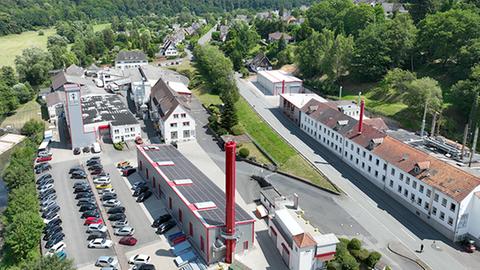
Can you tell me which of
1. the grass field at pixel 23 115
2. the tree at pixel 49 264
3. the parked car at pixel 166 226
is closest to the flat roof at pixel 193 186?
the parked car at pixel 166 226

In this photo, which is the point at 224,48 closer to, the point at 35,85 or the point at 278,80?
the point at 278,80

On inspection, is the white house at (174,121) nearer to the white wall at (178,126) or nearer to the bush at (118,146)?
the white wall at (178,126)

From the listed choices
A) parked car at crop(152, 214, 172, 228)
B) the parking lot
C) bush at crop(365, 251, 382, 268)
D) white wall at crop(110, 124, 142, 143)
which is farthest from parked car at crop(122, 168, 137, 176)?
bush at crop(365, 251, 382, 268)

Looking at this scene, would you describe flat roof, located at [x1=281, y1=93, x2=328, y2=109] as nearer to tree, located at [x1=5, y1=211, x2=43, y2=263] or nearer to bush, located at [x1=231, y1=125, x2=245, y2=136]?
bush, located at [x1=231, y1=125, x2=245, y2=136]

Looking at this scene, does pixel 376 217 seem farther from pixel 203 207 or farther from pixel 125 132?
pixel 125 132

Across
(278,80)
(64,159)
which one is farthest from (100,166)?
(278,80)

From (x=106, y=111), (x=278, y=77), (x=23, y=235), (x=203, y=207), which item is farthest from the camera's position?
(x=278, y=77)

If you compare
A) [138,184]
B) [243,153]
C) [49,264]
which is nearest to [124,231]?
[49,264]
